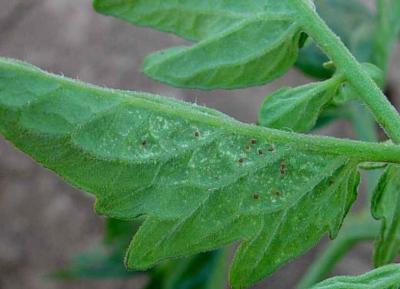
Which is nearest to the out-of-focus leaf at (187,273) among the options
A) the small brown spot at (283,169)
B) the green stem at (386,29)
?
the green stem at (386,29)

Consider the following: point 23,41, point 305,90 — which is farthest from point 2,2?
point 305,90

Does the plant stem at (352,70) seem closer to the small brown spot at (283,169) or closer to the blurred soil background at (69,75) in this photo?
the small brown spot at (283,169)

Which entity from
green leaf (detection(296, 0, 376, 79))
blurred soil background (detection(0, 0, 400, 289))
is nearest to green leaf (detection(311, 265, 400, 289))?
green leaf (detection(296, 0, 376, 79))

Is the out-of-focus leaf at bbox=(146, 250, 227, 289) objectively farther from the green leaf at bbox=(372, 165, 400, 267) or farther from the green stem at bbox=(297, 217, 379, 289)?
the green leaf at bbox=(372, 165, 400, 267)

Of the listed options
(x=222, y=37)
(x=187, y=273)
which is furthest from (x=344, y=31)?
(x=222, y=37)

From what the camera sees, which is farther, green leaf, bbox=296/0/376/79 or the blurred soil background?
the blurred soil background
